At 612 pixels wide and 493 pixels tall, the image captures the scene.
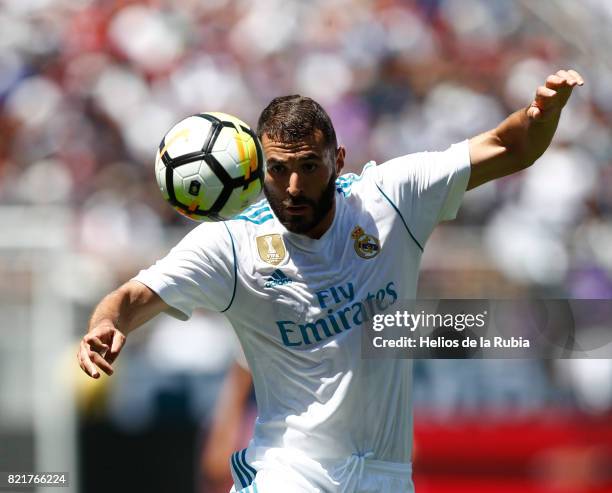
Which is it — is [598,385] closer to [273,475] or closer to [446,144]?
[446,144]

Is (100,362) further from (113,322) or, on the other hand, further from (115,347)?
(113,322)

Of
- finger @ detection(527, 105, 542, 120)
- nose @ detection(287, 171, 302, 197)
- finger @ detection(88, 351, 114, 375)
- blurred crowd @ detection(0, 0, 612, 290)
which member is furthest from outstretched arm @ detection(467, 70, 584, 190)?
blurred crowd @ detection(0, 0, 612, 290)

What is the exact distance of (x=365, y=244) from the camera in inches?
193

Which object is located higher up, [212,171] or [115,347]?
[212,171]

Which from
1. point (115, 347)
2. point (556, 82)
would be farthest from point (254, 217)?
point (556, 82)

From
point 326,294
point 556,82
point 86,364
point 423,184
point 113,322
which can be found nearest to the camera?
point 86,364

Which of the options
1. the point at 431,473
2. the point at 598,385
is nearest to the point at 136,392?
the point at 431,473

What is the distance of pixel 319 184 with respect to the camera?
15.6 ft

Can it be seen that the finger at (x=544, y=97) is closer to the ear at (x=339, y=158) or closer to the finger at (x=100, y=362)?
the ear at (x=339, y=158)

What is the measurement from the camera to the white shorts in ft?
15.4

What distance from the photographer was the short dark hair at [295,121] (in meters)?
4.73

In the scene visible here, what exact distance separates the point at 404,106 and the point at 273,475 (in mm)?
8155

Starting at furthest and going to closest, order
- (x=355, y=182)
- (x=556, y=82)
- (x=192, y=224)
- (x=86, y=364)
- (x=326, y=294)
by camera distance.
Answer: (x=192, y=224)
(x=355, y=182)
(x=326, y=294)
(x=556, y=82)
(x=86, y=364)

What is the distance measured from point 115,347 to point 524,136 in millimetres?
2037
